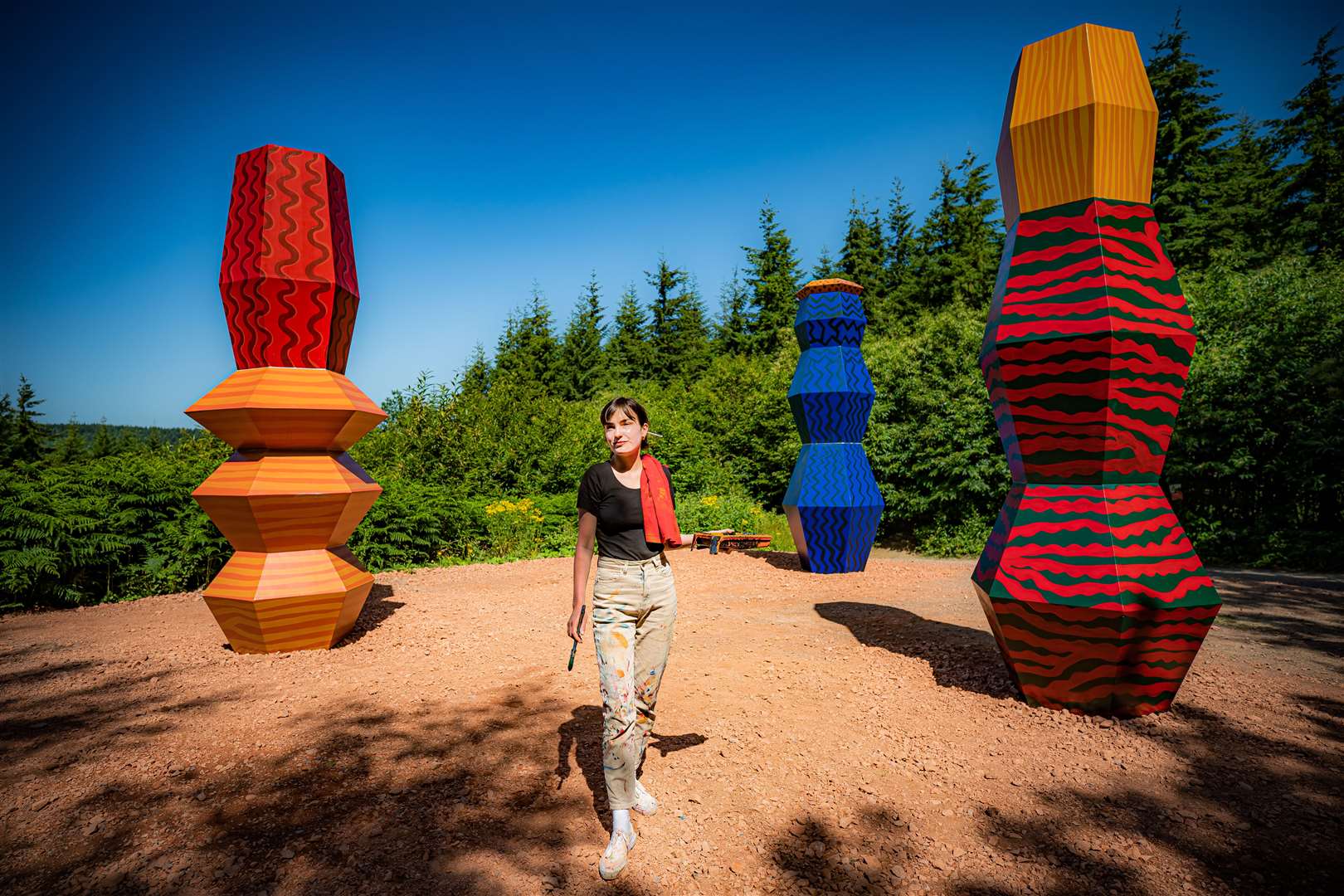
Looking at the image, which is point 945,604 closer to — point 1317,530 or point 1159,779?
point 1159,779

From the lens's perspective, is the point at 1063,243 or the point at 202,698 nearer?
the point at 1063,243

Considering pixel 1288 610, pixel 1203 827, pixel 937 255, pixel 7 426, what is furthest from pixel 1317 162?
pixel 7 426

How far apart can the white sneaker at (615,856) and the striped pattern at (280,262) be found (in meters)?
4.67

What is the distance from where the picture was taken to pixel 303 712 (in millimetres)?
4152

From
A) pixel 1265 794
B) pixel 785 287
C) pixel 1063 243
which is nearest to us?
pixel 1265 794

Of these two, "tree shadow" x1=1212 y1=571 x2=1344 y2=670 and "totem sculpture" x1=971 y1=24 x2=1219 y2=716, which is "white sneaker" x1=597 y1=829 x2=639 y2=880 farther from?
"tree shadow" x1=1212 y1=571 x2=1344 y2=670

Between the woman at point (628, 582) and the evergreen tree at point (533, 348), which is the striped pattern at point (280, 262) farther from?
the evergreen tree at point (533, 348)

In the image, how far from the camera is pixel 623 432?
9.42 ft

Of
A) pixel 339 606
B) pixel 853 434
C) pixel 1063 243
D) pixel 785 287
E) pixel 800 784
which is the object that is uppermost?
pixel 785 287

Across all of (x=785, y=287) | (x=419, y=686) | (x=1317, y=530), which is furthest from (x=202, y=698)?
(x=785, y=287)

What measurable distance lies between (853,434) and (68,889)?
8867mm

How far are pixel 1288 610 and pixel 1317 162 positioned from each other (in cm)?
2251

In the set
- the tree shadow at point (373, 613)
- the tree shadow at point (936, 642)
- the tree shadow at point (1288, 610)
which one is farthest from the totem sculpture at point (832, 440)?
the tree shadow at point (373, 613)

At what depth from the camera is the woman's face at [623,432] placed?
9.37ft
